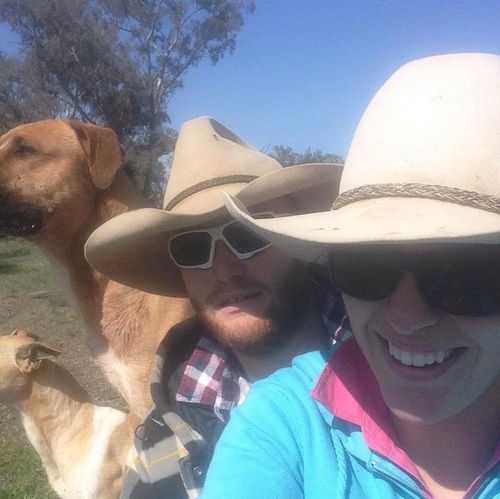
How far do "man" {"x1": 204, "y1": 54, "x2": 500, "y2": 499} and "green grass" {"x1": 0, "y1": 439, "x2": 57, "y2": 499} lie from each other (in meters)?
3.72

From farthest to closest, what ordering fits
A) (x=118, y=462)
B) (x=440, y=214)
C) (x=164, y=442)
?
(x=118, y=462), (x=164, y=442), (x=440, y=214)

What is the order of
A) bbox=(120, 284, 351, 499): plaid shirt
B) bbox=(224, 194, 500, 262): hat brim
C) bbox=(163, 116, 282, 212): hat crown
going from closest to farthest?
bbox=(224, 194, 500, 262): hat brim → bbox=(120, 284, 351, 499): plaid shirt → bbox=(163, 116, 282, 212): hat crown

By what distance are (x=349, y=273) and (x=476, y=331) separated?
1.00ft

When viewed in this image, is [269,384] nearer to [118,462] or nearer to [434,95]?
[434,95]

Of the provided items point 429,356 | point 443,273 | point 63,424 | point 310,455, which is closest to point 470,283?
point 443,273

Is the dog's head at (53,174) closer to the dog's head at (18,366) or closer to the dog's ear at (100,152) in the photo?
the dog's ear at (100,152)

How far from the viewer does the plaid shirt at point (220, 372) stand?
2.42 metres

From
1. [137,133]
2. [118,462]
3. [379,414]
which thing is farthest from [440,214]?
[137,133]

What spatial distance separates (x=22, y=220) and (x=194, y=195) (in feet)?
5.10

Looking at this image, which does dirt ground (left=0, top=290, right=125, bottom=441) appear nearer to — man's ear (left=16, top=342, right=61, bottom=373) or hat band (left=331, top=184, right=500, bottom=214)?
man's ear (left=16, top=342, right=61, bottom=373)

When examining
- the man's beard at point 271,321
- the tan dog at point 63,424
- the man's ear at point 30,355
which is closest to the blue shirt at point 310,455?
the man's beard at point 271,321

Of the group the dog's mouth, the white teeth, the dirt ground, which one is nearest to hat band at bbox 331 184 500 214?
the white teeth

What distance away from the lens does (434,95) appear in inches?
55.7

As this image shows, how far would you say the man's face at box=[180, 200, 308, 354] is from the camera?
2.42m
